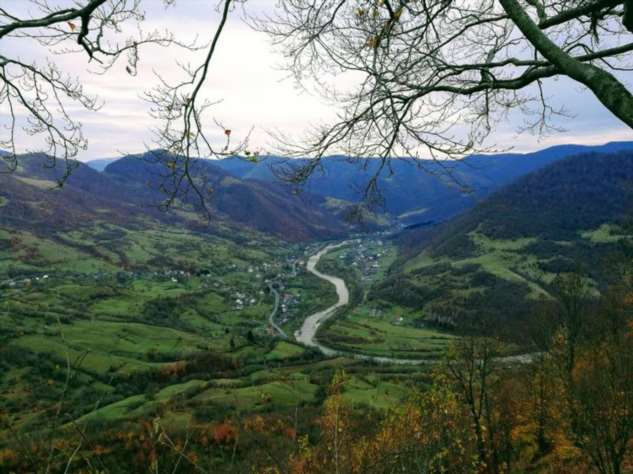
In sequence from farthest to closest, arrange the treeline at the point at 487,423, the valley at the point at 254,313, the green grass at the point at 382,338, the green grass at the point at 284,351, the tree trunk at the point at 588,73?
1. the green grass at the point at 382,338
2. the green grass at the point at 284,351
3. the valley at the point at 254,313
4. the treeline at the point at 487,423
5. the tree trunk at the point at 588,73

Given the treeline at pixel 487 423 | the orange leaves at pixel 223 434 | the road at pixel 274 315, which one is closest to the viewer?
the treeline at pixel 487 423

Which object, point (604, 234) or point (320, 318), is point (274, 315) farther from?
point (604, 234)

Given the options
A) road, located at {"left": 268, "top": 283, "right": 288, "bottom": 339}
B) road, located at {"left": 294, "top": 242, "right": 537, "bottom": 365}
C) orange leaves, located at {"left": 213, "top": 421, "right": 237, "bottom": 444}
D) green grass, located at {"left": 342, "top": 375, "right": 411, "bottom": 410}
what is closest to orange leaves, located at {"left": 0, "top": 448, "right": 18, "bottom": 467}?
orange leaves, located at {"left": 213, "top": 421, "right": 237, "bottom": 444}

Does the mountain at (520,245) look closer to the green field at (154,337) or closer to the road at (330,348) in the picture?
the road at (330,348)

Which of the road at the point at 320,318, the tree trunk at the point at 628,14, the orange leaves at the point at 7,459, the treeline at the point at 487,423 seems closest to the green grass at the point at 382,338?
the road at the point at 320,318

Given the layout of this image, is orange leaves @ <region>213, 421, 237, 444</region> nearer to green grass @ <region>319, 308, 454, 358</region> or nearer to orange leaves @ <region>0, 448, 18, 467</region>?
orange leaves @ <region>0, 448, 18, 467</region>
